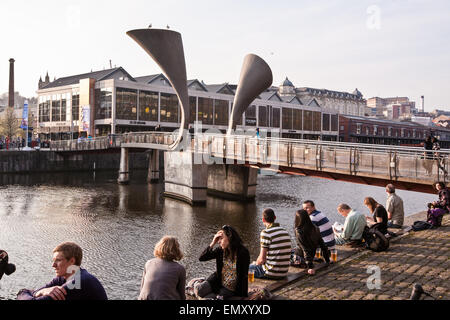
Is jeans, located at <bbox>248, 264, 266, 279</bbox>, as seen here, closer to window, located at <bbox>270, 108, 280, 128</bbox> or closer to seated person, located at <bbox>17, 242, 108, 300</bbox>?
seated person, located at <bbox>17, 242, 108, 300</bbox>

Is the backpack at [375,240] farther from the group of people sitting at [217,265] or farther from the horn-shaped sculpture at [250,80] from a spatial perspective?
the horn-shaped sculpture at [250,80]

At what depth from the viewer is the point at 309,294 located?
7312 mm

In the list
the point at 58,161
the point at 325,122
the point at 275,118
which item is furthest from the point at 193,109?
the point at 325,122

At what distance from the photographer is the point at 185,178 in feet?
101

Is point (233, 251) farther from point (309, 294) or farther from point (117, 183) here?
point (117, 183)

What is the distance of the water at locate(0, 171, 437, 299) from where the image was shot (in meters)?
14.3

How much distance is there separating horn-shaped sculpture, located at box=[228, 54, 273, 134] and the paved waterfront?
77.6 feet

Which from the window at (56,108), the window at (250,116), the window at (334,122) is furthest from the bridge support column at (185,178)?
the window at (334,122)

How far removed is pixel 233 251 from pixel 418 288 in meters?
2.60

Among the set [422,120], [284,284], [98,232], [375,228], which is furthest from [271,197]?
[422,120]

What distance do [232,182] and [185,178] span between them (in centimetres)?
428

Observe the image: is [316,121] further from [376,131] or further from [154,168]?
[154,168]

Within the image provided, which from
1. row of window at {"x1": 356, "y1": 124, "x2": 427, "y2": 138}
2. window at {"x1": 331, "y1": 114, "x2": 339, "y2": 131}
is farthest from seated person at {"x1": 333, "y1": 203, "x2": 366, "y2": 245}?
row of window at {"x1": 356, "y1": 124, "x2": 427, "y2": 138}

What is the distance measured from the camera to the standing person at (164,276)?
16.5ft
